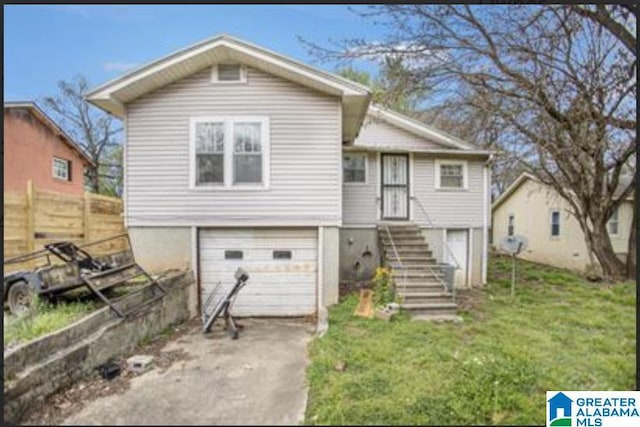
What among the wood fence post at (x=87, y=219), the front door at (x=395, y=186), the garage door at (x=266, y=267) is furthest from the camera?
the front door at (x=395, y=186)

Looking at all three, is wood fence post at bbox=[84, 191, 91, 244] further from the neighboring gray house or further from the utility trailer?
the utility trailer

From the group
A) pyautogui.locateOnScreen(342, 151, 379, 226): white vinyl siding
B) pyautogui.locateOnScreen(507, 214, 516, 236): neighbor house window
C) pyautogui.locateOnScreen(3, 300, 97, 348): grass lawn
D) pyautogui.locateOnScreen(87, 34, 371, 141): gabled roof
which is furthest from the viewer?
pyautogui.locateOnScreen(507, 214, 516, 236): neighbor house window

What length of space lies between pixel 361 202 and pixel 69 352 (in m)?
7.52

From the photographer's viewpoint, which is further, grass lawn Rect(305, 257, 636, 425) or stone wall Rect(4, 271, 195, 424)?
grass lawn Rect(305, 257, 636, 425)

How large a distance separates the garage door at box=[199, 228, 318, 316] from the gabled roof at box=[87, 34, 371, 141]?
105 inches

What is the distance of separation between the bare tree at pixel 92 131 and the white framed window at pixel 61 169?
422 centimetres

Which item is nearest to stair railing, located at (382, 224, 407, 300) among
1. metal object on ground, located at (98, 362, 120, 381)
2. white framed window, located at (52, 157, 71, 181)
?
metal object on ground, located at (98, 362, 120, 381)

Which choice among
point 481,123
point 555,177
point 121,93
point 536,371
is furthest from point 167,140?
point 555,177

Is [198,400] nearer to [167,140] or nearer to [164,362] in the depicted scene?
[164,362]

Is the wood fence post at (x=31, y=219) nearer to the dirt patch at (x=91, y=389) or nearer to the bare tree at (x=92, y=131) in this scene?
the dirt patch at (x=91, y=389)

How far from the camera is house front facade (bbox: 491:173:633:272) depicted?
15328mm

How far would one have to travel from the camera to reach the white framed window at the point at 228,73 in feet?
25.6

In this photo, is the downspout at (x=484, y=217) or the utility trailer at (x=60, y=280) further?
the downspout at (x=484, y=217)

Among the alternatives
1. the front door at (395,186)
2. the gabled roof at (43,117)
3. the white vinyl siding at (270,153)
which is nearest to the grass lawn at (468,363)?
the white vinyl siding at (270,153)
